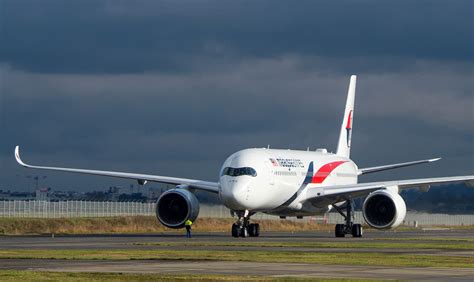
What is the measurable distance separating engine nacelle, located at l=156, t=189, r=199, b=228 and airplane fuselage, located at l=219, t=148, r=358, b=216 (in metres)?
2.76

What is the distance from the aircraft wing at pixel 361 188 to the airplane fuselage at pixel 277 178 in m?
0.69

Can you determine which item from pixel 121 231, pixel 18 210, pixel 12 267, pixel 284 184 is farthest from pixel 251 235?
pixel 12 267

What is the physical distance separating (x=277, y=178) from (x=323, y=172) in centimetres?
679

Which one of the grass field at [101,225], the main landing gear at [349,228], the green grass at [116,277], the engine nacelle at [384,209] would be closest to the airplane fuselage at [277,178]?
the main landing gear at [349,228]

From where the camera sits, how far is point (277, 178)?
217 ft

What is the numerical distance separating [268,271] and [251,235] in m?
32.9

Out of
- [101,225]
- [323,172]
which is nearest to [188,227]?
[323,172]

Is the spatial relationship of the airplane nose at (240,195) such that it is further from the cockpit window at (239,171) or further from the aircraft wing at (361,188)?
the aircraft wing at (361,188)

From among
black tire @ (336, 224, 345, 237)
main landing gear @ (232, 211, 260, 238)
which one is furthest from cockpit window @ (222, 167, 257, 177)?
black tire @ (336, 224, 345, 237)

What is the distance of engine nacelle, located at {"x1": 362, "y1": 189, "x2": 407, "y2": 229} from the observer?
A: 213 ft

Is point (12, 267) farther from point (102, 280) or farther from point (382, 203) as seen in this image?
point (382, 203)

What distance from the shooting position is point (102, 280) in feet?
94.3

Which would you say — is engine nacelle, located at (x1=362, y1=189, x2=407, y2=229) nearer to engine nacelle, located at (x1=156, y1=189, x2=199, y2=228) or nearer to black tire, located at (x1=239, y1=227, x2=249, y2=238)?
black tire, located at (x1=239, y1=227, x2=249, y2=238)

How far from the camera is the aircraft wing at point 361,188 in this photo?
67.2 m
